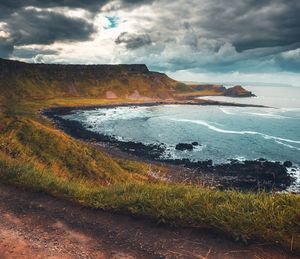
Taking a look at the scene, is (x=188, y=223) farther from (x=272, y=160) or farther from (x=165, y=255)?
(x=272, y=160)

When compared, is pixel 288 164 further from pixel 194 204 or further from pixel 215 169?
pixel 194 204

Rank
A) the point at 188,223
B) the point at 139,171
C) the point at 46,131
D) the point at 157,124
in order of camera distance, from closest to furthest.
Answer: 1. the point at 188,223
2. the point at 46,131
3. the point at 139,171
4. the point at 157,124

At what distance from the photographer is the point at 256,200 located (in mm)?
7453

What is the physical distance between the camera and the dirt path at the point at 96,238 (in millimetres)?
6488

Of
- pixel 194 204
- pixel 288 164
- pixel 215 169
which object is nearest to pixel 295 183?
A: pixel 288 164

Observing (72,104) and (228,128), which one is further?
(72,104)

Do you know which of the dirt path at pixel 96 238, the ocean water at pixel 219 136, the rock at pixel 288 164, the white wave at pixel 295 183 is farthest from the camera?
the ocean water at pixel 219 136

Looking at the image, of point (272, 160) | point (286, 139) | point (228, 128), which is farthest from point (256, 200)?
point (228, 128)

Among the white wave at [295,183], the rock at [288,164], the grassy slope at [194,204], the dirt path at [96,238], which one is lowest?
the white wave at [295,183]

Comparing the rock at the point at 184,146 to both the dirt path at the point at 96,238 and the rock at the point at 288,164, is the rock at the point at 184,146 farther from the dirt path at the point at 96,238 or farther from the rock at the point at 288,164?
the dirt path at the point at 96,238

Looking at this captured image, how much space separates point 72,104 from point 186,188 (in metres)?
176

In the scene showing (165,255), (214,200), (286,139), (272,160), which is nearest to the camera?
(165,255)

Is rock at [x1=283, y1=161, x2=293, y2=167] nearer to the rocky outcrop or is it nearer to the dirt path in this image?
the rocky outcrop

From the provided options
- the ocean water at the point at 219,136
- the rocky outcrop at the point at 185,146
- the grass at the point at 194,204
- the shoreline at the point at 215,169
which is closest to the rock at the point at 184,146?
the rocky outcrop at the point at 185,146
